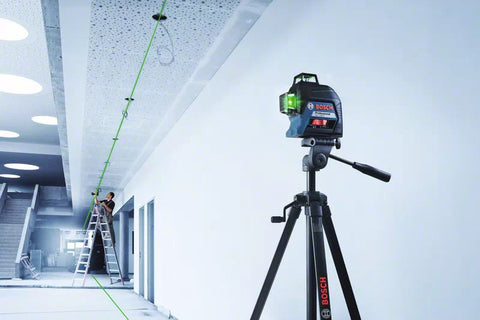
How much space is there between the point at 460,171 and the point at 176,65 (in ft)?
7.40

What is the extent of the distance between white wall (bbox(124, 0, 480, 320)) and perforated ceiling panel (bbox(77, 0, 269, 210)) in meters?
0.31

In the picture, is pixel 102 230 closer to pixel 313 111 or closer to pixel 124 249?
pixel 124 249

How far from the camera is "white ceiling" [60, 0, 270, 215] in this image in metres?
2.42

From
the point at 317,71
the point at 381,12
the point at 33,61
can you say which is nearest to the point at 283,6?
the point at 317,71

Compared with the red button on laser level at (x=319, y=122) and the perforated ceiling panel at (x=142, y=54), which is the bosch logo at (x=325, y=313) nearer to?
the red button on laser level at (x=319, y=122)

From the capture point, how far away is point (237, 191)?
280cm

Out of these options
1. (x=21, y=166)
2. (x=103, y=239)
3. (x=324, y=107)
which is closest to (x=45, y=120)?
(x=103, y=239)

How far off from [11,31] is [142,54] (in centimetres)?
130

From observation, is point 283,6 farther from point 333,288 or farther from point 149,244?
point 149,244

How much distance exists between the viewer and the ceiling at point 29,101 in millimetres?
3342

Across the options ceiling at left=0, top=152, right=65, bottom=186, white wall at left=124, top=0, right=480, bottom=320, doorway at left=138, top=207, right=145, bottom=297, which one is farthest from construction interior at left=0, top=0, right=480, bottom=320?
ceiling at left=0, top=152, right=65, bottom=186

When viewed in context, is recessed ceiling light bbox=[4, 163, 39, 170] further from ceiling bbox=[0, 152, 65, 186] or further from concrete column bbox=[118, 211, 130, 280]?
concrete column bbox=[118, 211, 130, 280]

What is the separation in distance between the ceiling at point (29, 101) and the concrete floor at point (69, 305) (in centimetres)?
243

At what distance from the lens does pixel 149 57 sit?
9.91 ft
